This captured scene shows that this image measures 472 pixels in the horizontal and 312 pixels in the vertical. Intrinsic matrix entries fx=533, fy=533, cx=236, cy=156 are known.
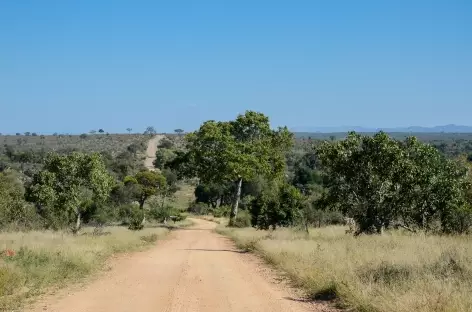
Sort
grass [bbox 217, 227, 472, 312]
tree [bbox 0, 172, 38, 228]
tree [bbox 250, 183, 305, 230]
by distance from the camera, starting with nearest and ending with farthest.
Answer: grass [bbox 217, 227, 472, 312] → tree [bbox 0, 172, 38, 228] → tree [bbox 250, 183, 305, 230]

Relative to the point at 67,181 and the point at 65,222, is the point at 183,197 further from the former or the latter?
the point at 67,181

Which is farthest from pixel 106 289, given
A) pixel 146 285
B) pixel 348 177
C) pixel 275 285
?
pixel 348 177

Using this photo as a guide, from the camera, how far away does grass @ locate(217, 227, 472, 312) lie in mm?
9742

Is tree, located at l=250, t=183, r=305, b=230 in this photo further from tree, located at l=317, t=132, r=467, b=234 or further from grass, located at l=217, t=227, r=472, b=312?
grass, located at l=217, t=227, r=472, b=312

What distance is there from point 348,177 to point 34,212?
25.2 meters

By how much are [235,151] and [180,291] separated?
1345 inches

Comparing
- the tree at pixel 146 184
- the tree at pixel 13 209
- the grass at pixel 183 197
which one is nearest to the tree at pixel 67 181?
the tree at pixel 13 209

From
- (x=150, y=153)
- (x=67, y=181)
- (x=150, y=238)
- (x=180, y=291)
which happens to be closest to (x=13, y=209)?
(x=67, y=181)

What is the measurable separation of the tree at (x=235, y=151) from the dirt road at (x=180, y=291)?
88.2 feet

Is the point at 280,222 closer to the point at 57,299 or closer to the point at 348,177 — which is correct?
the point at 348,177

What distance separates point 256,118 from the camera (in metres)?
49.8

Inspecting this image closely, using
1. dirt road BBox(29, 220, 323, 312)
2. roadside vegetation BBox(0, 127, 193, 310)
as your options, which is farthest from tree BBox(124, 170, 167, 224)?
dirt road BBox(29, 220, 323, 312)

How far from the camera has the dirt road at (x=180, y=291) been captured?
1112cm

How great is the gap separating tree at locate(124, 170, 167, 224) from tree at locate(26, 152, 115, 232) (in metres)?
35.1
